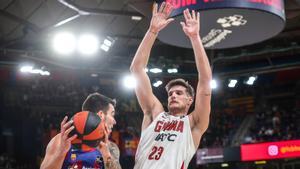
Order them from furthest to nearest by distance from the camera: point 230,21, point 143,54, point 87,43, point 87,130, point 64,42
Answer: point 87,43
point 64,42
point 230,21
point 143,54
point 87,130

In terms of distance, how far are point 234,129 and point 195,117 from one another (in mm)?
19757

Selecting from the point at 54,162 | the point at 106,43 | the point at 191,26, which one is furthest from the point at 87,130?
the point at 106,43

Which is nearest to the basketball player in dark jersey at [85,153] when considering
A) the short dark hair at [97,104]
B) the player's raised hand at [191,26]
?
the short dark hair at [97,104]

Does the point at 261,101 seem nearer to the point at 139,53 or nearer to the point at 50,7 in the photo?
the point at 50,7

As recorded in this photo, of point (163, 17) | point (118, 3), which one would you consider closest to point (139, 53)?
point (163, 17)

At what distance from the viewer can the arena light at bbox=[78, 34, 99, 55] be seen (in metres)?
15.0

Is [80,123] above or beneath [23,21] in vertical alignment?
beneath

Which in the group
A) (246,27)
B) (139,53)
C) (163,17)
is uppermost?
(246,27)

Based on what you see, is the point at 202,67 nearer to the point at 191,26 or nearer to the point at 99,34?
the point at 191,26

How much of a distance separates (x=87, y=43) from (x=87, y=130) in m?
12.0

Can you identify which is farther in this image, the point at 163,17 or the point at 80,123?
the point at 163,17

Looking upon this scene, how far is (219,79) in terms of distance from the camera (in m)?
19.5

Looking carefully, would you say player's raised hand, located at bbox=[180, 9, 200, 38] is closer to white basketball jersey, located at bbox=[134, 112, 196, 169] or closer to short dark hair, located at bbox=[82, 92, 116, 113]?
white basketball jersey, located at bbox=[134, 112, 196, 169]

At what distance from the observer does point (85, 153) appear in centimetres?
377
